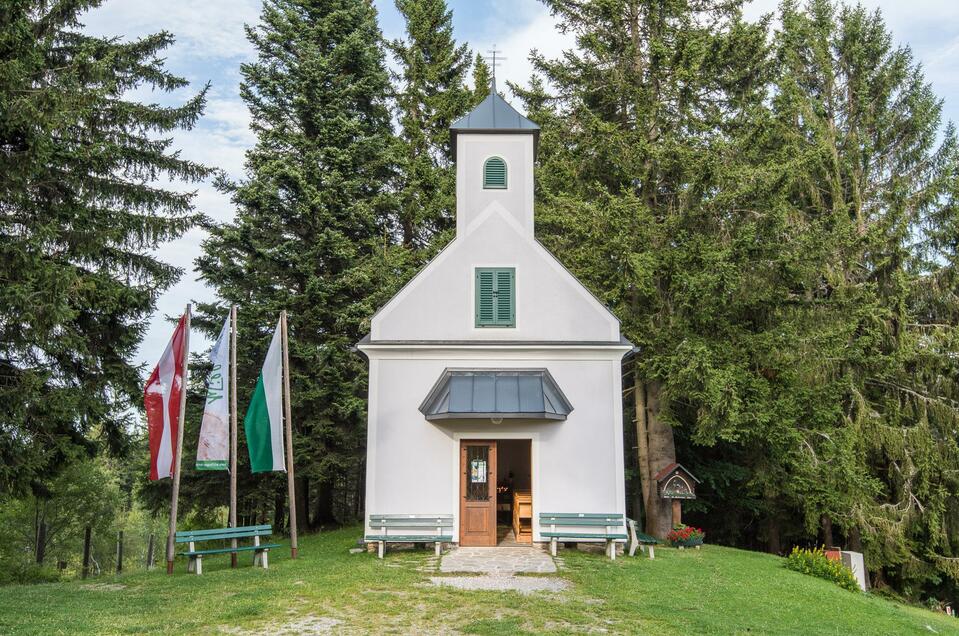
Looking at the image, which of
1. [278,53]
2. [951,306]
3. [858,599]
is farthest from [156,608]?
[951,306]

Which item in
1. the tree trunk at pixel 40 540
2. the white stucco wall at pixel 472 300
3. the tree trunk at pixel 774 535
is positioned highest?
the white stucco wall at pixel 472 300

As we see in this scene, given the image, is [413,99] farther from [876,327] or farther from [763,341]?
[876,327]

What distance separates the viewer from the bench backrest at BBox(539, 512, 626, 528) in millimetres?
13816

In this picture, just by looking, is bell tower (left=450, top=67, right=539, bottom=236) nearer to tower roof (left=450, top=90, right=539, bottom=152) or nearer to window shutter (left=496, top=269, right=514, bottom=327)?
tower roof (left=450, top=90, right=539, bottom=152)

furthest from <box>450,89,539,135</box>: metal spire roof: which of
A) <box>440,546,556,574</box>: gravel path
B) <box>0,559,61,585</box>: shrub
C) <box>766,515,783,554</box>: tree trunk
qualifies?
<box>0,559,61,585</box>: shrub

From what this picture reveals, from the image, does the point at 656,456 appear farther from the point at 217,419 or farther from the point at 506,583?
the point at 217,419

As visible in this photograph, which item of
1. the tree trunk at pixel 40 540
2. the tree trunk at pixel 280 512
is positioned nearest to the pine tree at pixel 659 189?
the tree trunk at pixel 280 512

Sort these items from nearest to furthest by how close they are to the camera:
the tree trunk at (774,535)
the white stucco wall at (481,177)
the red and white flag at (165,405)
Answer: the red and white flag at (165,405) → the white stucco wall at (481,177) → the tree trunk at (774,535)

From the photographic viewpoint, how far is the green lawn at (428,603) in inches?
332

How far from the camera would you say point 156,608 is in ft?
30.7

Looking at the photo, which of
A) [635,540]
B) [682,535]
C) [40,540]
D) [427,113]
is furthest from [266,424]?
[40,540]

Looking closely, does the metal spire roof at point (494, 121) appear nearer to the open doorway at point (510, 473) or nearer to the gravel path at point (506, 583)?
the open doorway at point (510, 473)

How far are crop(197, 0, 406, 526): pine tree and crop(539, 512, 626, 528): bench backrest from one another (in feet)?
23.4

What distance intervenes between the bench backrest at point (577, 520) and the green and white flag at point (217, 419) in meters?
6.27
